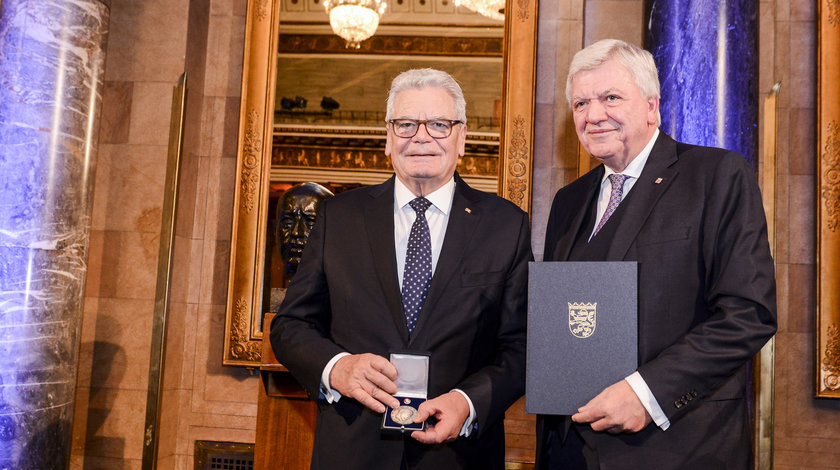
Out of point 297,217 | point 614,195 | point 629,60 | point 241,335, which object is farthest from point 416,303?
point 241,335

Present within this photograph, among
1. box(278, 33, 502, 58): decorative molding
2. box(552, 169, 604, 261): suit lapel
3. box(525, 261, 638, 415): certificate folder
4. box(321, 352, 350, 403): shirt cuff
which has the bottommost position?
box(321, 352, 350, 403): shirt cuff

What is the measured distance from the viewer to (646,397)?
179cm

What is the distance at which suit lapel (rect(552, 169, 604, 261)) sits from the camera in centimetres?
228

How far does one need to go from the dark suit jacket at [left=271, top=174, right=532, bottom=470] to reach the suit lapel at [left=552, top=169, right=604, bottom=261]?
0.44ft

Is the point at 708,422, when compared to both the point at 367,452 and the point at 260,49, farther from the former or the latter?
the point at 260,49

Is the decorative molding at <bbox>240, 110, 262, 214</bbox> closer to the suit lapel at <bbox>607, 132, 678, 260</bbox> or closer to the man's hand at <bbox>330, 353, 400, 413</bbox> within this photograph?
the man's hand at <bbox>330, 353, 400, 413</bbox>

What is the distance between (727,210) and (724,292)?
0.24m

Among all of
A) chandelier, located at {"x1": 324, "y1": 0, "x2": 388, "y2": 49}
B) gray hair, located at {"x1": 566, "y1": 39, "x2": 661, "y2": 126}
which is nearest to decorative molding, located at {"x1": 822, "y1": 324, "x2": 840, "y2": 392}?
gray hair, located at {"x1": 566, "y1": 39, "x2": 661, "y2": 126}

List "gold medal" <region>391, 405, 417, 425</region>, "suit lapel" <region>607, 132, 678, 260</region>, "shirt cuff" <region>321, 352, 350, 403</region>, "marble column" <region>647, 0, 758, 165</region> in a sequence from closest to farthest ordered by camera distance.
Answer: "gold medal" <region>391, 405, 417, 425</region> → "suit lapel" <region>607, 132, 678, 260</region> → "shirt cuff" <region>321, 352, 350, 403</region> → "marble column" <region>647, 0, 758, 165</region>

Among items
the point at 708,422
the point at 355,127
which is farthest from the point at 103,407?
the point at 708,422

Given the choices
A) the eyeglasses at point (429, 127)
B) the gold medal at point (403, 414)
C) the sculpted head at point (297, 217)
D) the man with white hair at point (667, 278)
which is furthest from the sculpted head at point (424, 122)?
the sculpted head at point (297, 217)

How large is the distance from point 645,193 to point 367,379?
99cm

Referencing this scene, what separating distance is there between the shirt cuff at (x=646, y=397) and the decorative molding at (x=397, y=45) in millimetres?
3789

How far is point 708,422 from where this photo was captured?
189 centimetres
